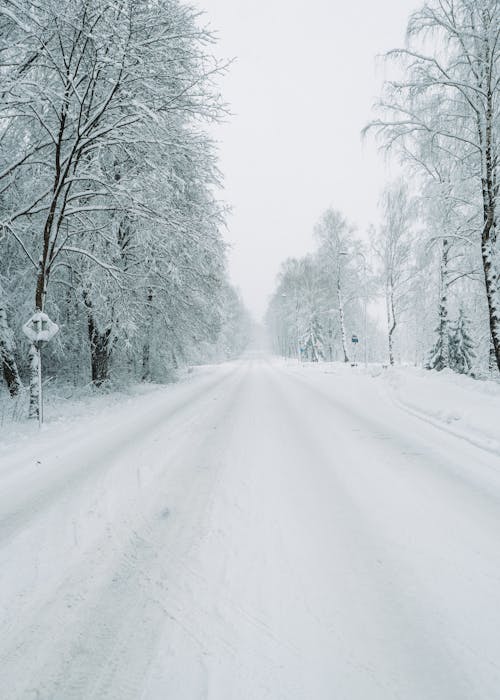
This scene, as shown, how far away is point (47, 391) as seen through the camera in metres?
10.0

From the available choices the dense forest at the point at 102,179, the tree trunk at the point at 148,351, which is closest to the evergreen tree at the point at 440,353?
the dense forest at the point at 102,179

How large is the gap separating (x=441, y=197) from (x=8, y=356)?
483 inches

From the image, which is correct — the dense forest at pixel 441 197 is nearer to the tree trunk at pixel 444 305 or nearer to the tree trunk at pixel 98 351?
the tree trunk at pixel 444 305

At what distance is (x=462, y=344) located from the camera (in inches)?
605

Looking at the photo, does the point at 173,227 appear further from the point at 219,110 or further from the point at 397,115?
the point at 397,115

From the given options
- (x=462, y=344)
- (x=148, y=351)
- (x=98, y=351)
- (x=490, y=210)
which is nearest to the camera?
(x=490, y=210)

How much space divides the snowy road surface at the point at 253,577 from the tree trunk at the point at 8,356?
5.40 m

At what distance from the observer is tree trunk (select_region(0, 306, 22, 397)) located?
26.8 feet

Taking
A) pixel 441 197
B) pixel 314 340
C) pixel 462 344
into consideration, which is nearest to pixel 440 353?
pixel 462 344

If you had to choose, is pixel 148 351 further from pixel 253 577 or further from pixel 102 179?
pixel 253 577

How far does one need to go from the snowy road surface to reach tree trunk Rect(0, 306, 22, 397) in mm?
5399

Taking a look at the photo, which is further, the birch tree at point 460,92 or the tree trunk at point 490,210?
the tree trunk at point 490,210

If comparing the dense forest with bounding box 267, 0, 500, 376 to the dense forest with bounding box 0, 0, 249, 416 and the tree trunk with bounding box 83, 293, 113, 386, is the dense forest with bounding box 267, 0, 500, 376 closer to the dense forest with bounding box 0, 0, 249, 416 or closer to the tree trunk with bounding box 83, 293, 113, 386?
the dense forest with bounding box 0, 0, 249, 416

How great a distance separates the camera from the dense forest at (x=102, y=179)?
6027 mm
